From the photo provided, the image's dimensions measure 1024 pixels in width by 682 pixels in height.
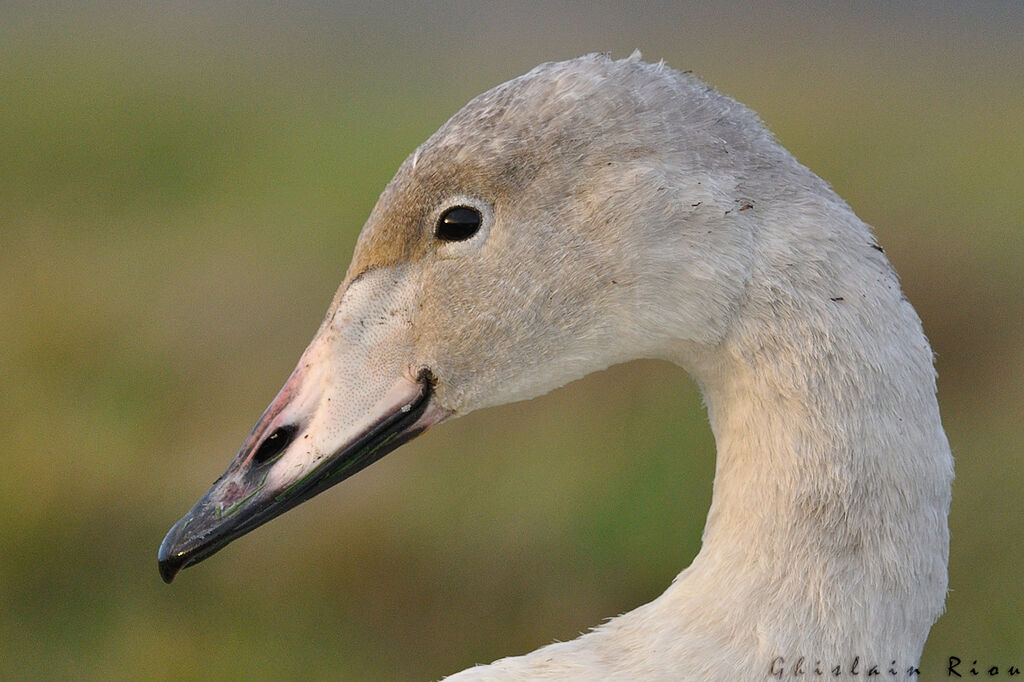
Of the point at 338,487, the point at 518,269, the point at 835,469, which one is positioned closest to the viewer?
the point at 835,469

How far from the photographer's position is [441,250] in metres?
1.96

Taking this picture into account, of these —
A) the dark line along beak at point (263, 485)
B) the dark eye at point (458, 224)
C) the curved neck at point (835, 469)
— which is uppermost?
the dark eye at point (458, 224)

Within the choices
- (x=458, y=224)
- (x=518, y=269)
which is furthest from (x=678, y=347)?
(x=458, y=224)

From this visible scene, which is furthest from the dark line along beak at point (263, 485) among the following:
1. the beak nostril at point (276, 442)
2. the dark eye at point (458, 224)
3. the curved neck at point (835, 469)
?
the curved neck at point (835, 469)

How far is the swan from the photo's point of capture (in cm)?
182

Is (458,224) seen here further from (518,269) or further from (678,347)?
(678,347)

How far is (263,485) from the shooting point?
1.96 m

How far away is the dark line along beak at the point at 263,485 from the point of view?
1941mm

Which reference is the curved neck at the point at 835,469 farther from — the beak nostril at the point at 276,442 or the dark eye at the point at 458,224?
the beak nostril at the point at 276,442

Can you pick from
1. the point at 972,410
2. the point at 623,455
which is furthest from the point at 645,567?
the point at 972,410

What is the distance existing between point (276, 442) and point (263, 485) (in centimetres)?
8

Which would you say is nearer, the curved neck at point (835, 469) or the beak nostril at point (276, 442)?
the curved neck at point (835, 469)

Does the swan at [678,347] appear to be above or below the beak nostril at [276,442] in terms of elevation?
above

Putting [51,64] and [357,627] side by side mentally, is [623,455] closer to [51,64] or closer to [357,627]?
[357,627]
